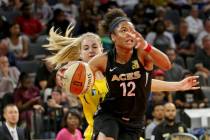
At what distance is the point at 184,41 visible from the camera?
16.6m

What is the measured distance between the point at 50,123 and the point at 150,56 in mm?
5613

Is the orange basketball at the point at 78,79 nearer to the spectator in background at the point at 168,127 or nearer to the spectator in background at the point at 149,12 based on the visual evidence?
the spectator in background at the point at 168,127

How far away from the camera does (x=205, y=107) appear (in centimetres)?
1312

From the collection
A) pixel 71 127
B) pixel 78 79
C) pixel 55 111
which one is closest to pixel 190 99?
pixel 55 111

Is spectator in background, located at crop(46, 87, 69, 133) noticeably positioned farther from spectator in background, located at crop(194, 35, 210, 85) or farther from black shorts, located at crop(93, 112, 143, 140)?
black shorts, located at crop(93, 112, 143, 140)

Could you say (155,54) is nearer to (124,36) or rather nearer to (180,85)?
(124,36)

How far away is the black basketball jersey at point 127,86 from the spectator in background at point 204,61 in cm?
757

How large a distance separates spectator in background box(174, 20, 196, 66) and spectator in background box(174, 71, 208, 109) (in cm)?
271

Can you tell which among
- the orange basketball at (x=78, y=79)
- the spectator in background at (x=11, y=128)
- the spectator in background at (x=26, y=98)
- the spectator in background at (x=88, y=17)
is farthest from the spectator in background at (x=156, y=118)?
the orange basketball at (x=78, y=79)

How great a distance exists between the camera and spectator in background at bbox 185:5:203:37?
686 inches

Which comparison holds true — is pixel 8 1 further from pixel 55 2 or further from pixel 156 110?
pixel 156 110

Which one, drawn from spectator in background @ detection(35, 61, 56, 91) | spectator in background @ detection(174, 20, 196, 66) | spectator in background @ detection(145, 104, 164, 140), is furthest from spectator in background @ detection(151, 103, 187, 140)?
spectator in background @ detection(174, 20, 196, 66)

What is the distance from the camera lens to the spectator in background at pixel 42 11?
16703mm

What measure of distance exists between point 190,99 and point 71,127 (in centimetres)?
315
